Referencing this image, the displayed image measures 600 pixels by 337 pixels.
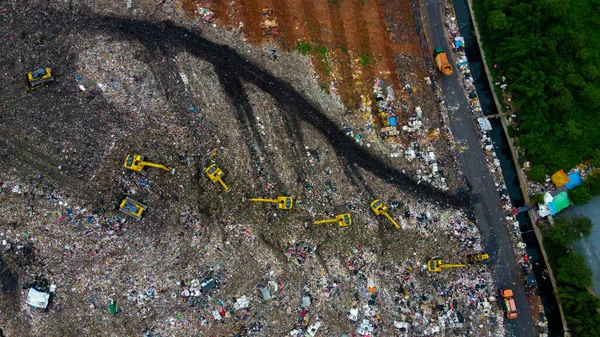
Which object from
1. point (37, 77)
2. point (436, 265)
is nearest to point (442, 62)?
point (436, 265)

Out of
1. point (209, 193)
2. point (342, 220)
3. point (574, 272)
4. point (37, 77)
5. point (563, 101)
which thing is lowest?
point (574, 272)

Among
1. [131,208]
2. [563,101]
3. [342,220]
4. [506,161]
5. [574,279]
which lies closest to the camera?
[131,208]

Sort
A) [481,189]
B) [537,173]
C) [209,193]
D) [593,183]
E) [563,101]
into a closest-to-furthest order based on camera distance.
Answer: [209,193], [563,101], [593,183], [537,173], [481,189]

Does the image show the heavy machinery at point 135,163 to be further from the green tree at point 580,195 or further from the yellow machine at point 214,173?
the green tree at point 580,195

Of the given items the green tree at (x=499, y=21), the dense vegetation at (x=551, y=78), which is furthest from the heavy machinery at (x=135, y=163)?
the dense vegetation at (x=551, y=78)

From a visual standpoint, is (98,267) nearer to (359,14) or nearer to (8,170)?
(8,170)

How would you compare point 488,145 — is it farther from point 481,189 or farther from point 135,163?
point 135,163

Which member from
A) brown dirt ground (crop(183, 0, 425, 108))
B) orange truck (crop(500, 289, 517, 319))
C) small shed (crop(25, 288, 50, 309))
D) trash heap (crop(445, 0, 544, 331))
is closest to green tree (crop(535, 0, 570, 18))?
trash heap (crop(445, 0, 544, 331))
